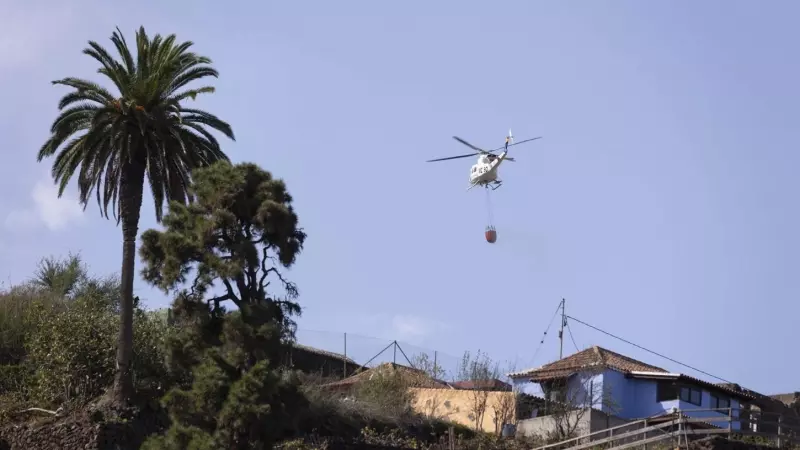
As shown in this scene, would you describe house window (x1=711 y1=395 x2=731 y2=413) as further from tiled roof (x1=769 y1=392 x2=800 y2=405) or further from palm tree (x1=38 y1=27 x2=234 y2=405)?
palm tree (x1=38 y1=27 x2=234 y2=405)

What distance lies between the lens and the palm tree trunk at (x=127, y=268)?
127ft

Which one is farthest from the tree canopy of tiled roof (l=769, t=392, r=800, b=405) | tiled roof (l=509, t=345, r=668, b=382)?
tiled roof (l=769, t=392, r=800, b=405)

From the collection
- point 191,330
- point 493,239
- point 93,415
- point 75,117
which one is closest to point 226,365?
point 191,330

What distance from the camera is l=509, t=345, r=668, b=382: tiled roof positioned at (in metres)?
54.9

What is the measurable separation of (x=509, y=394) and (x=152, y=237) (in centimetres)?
2332

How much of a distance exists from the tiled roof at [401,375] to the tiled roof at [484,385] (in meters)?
0.68

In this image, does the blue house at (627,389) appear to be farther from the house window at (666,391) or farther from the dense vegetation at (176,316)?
the dense vegetation at (176,316)

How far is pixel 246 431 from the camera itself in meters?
28.8

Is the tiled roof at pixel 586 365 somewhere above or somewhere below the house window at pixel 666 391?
above

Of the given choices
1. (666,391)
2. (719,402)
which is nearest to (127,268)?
(666,391)

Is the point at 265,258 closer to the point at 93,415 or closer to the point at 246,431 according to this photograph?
the point at 246,431

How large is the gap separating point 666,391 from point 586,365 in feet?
13.3

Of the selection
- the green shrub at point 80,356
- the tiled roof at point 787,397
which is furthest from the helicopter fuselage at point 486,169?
the green shrub at point 80,356

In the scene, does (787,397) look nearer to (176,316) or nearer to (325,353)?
(325,353)
